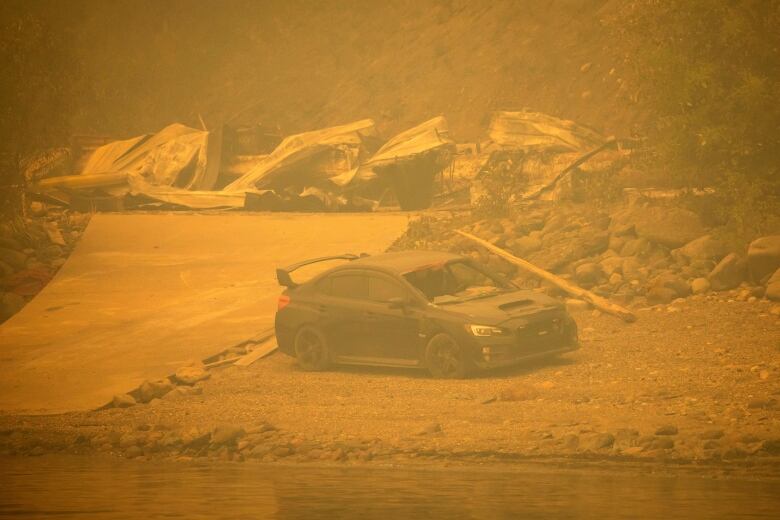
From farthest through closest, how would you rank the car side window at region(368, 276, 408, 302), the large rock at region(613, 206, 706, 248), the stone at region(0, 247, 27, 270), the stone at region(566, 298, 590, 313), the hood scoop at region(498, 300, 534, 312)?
the stone at region(0, 247, 27, 270), the large rock at region(613, 206, 706, 248), the stone at region(566, 298, 590, 313), the car side window at region(368, 276, 408, 302), the hood scoop at region(498, 300, 534, 312)

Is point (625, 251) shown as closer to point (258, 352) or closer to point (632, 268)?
point (632, 268)

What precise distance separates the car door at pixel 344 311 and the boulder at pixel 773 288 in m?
6.06

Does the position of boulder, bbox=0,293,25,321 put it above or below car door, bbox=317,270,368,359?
below

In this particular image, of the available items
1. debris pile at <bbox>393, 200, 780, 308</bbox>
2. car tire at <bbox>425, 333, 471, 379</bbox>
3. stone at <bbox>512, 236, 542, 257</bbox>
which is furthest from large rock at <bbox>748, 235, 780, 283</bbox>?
car tire at <bbox>425, 333, 471, 379</bbox>

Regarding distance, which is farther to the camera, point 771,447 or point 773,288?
point 773,288

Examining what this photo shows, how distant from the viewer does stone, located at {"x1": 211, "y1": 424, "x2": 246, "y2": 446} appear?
1466cm

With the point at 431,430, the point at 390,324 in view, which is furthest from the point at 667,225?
the point at 431,430

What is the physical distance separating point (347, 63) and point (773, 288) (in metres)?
23.7

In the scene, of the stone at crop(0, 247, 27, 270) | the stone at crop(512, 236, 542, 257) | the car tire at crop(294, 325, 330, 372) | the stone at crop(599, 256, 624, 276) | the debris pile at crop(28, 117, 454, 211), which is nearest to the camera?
the car tire at crop(294, 325, 330, 372)

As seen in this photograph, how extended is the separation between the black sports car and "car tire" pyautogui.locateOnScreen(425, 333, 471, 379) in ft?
0.04

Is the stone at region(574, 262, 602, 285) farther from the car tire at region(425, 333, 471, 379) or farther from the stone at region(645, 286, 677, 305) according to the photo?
the car tire at region(425, 333, 471, 379)

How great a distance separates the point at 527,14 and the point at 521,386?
23.5 meters

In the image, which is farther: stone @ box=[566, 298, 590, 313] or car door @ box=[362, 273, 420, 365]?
stone @ box=[566, 298, 590, 313]

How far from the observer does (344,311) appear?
57.8 feet
